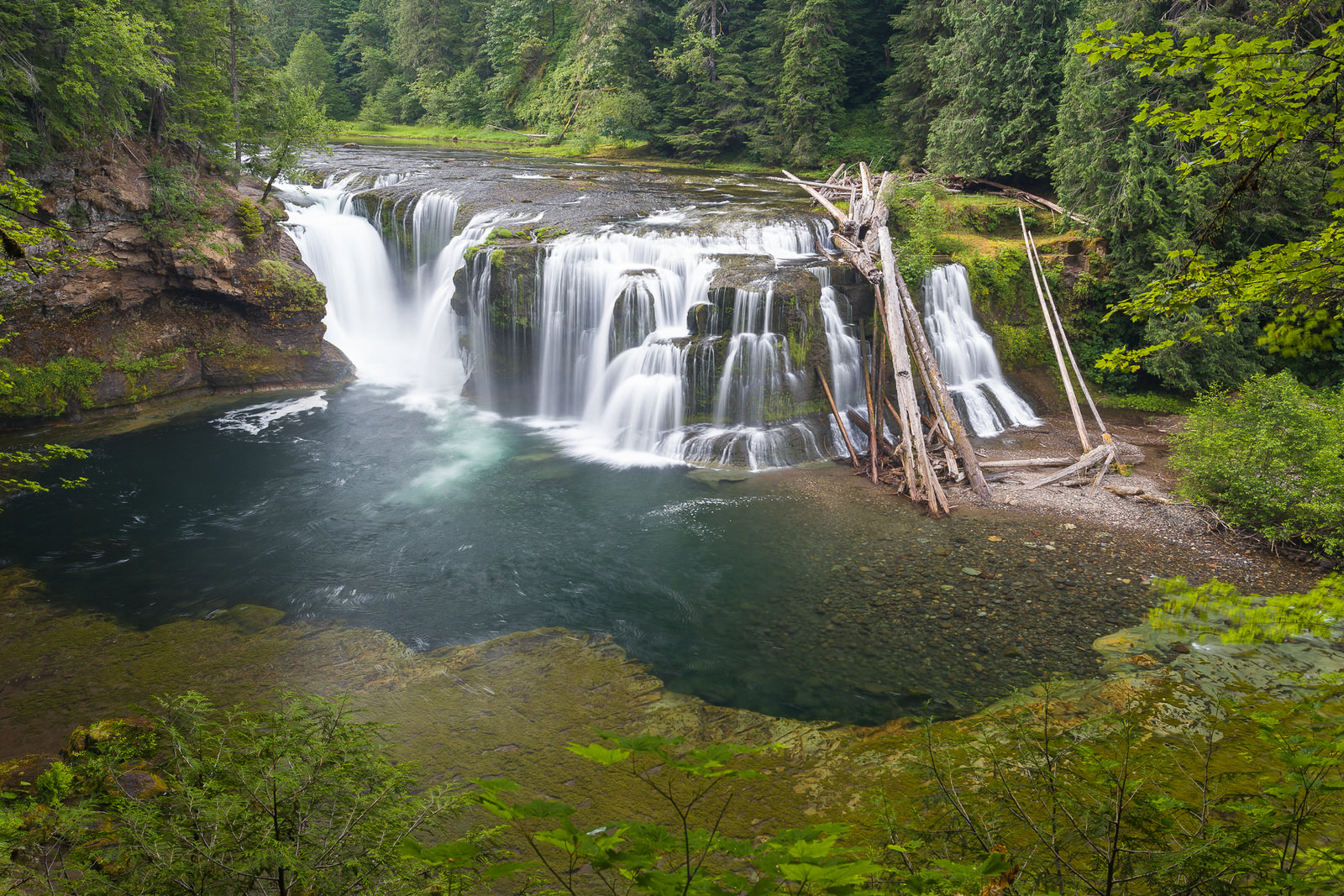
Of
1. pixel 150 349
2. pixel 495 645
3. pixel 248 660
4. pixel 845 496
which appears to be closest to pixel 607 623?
pixel 495 645

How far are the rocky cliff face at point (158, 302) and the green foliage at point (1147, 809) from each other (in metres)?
13.7

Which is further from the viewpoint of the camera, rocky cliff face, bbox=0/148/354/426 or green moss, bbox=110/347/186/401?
green moss, bbox=110/347/186/401

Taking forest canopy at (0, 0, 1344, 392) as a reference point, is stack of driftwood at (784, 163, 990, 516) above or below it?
below

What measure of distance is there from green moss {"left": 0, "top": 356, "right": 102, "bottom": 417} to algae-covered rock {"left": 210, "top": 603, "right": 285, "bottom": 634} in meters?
7.92

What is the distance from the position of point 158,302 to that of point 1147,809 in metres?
18.0

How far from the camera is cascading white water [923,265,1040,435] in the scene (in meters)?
14.5

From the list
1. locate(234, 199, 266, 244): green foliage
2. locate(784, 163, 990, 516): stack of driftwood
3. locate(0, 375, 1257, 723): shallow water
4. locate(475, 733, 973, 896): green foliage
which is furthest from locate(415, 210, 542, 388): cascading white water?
locate(475, 733, 973, 896): green foliage

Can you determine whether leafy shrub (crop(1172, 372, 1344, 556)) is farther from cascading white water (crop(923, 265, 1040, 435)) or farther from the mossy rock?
the mossy rock

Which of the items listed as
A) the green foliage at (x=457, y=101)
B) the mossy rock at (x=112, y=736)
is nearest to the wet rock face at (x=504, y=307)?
the mossy rock at (x=112, y=736)

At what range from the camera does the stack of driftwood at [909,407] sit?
37.5ft

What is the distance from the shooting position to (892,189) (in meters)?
18.0

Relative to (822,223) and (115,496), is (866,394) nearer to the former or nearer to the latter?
(822,223)

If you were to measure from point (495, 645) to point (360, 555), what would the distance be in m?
3.30

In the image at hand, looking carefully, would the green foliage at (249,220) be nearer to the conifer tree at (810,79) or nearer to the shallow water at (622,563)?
the shallow water at (622,563)
